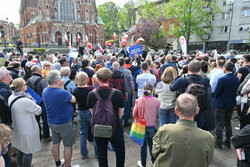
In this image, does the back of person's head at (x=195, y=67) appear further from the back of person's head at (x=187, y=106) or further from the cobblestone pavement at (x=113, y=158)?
the cobblestone pavement at (x=113, y=158)

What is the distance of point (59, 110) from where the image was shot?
10.3 ft

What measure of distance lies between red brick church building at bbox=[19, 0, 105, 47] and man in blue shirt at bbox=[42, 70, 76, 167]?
152ft

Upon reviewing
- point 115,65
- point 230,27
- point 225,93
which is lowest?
point 225,93

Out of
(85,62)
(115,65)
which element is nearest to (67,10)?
(85,62)

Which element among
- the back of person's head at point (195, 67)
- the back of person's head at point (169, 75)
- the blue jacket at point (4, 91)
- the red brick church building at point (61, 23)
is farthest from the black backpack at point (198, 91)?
the red brick church building at point (61, 23)

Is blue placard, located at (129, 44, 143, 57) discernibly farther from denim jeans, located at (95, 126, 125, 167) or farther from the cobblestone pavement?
denim jeans, located at (95, 126, 125, 167)

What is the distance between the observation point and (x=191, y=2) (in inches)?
1073

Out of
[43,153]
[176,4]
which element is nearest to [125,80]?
[43,153]

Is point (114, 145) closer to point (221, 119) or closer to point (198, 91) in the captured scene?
point (198, 91)

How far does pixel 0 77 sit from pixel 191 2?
30672 mm

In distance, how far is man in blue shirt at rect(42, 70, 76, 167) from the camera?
3.06 metres

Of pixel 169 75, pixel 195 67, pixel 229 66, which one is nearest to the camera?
pixel 195 67

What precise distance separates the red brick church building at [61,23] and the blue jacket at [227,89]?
46.6m

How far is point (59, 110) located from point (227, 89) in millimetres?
3867
